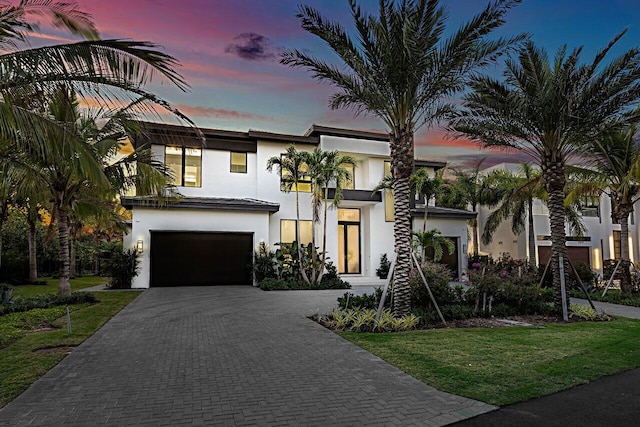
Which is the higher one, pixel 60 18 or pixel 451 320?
pixel 60 18

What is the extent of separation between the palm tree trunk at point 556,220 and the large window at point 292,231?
12035mm

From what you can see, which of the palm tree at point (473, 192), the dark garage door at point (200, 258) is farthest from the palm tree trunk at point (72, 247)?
the palm tree at point (473, 192)

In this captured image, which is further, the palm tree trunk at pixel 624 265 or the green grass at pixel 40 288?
the green grass at pixel 40 288

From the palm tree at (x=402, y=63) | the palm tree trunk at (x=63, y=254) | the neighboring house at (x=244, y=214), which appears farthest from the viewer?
the neighboring house at (x=244, y=214)

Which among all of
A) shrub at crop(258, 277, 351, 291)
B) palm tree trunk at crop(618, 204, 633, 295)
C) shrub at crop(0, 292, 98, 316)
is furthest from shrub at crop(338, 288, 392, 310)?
palm tree trunk at crop(618, 204, 633, 295)

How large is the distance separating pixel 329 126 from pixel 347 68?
12.2 m

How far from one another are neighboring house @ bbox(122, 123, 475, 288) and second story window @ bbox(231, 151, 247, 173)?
5cm

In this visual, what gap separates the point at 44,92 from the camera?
7641 millimetres

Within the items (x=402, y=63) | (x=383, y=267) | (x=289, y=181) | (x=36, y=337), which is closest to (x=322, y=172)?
(x=289, y=181)

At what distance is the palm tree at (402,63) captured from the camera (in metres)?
9.59

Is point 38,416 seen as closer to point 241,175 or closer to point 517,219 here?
point 241,175

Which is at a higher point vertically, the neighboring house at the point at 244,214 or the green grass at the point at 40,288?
the neighboring house at the point at 244,214

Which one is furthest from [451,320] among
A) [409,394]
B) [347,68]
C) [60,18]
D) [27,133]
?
[60,18]

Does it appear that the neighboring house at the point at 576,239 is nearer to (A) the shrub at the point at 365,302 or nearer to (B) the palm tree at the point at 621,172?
(B) the palm tree at the point at 621,172
